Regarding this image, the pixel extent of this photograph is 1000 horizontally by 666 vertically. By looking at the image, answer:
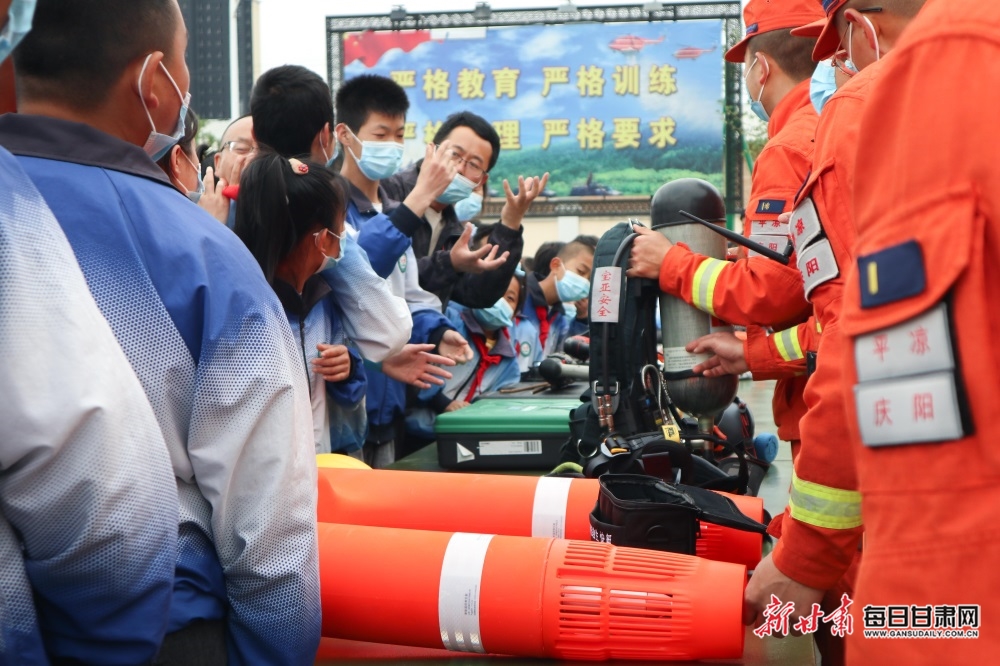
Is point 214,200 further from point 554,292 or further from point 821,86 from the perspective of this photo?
point 554,292

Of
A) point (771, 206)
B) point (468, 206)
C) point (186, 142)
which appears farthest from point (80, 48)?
point (468, 206)

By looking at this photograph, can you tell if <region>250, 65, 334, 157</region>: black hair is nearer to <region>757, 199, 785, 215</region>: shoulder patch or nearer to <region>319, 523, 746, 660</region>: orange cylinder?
<region>757, 199, 785, 215</region>: shoulder patch

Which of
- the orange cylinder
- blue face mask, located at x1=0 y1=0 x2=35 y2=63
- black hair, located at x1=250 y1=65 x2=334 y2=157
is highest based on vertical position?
black hair, located at x1=250 y1=65 x2=334 y2=157

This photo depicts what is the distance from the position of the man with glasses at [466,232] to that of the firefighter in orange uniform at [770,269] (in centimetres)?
164

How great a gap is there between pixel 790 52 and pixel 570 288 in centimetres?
409

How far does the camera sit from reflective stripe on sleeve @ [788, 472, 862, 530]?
5.03 feet

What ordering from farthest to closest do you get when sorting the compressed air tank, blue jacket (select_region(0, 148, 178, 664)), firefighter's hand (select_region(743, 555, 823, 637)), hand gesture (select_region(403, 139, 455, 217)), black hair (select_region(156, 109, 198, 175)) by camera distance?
hand gesture (select_region(403, 139, 455, 217)), the compressed air tank, black hair (select_region(156, 109, 198, 175)), firefighter's hand (select_region(743, 555, 823, 637)), blue jacket (select_region(0, 148, 178, 664))

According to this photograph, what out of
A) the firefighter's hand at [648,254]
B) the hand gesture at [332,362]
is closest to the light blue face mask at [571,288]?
the hand gesture at [332,362]

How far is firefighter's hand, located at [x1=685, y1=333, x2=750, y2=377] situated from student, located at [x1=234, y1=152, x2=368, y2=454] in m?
1.11

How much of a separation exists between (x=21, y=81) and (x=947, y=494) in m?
1.45

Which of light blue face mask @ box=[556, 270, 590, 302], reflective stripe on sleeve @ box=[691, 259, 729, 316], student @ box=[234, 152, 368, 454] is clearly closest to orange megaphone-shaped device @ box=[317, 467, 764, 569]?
reflective stripe on sleeve @ box=[691, 259, 729, 316]

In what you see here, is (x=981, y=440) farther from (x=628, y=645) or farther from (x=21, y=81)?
(x=21, y=81)

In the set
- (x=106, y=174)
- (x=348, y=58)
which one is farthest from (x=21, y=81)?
(x=348, y=58)

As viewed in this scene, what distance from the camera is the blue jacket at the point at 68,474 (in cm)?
121
